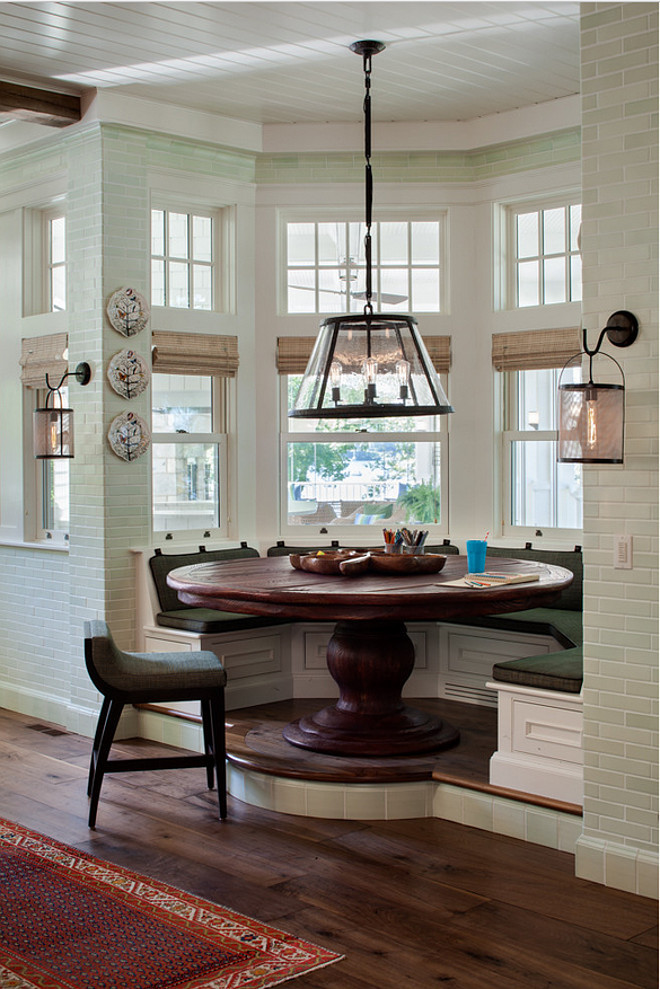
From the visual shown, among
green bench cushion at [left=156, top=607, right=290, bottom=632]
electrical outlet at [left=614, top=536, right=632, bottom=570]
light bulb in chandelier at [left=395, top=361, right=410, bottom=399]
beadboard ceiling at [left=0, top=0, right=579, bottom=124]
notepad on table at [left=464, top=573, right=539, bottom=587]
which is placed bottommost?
green bench cushion at [left=156, top=607, right=290, bottom=632]

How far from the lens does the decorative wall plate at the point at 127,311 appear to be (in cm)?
561

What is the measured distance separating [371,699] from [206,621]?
41.4 inches

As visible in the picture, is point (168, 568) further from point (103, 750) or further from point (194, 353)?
point (103, 750)

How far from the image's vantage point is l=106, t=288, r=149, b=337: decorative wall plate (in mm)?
5605

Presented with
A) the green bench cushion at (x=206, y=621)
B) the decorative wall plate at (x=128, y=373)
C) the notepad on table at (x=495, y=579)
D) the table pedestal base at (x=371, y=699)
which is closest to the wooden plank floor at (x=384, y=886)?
the table pedestal base at (x=371, y=699)

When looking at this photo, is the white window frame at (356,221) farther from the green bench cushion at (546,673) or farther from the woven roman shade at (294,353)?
the green bench cushion at (546,673)

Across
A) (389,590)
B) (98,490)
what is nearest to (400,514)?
(98,490)

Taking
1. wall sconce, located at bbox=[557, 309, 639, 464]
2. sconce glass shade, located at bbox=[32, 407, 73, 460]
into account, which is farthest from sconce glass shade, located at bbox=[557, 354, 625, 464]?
sconce glass shade, located at bbox=[32, 407, 73, 460]

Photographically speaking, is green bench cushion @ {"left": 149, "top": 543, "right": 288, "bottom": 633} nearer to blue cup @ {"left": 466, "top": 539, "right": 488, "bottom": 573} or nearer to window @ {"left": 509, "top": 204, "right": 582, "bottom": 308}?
blue cup @ {"left": 466, "top": 539, "right": 488, "bottom": 573}

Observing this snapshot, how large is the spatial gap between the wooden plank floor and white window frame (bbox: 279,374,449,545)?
189 cm

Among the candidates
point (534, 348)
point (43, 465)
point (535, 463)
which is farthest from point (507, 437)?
point (43, 465)

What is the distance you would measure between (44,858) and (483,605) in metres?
1.88

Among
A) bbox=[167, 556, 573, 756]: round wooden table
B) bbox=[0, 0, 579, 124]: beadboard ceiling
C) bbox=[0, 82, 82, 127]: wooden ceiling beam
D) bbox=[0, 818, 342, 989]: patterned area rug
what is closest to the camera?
bbox=[0, 818, 342, 989]: patterned area rug

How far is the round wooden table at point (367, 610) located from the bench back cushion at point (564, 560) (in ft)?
1.80
